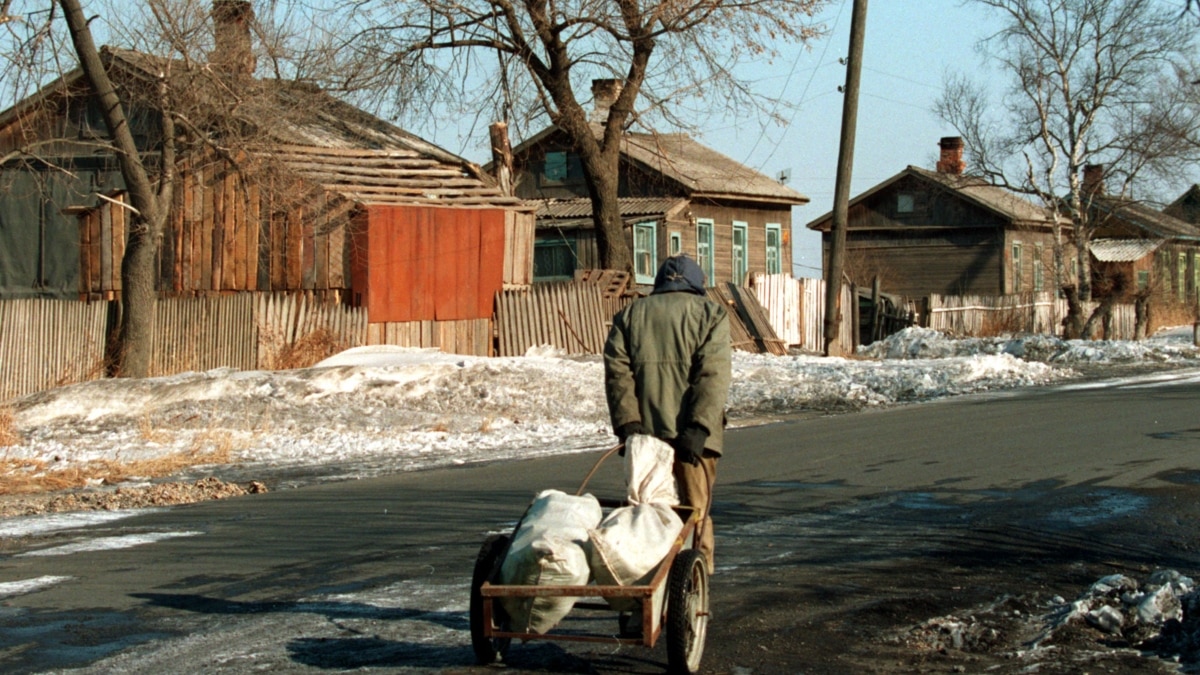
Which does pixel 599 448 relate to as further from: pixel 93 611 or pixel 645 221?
pixel 645 221

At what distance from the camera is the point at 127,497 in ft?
39.2

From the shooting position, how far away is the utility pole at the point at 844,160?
2709 centimetres

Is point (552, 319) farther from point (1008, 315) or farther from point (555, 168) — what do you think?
point (1008, 315)

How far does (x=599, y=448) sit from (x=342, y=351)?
7946mm

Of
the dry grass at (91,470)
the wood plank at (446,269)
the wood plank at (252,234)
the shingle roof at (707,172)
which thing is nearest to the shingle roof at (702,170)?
the shingle roof at (707,172)

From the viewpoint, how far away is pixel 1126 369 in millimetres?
28719

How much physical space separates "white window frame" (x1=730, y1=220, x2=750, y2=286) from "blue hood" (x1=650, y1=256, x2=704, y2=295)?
3641cm

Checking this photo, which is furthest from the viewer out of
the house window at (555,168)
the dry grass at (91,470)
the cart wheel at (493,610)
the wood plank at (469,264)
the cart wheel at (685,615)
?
the house window at (555,168)

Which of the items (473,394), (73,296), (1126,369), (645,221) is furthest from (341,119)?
(1126,369)

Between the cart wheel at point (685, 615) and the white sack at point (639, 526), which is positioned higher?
the white sack at point (639, 526)

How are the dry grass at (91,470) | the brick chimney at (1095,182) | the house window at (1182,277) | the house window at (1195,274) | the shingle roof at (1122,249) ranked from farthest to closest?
the house window at (1195,274) < the house window at (1182,277) < the shingle roof at (1122,249) < the brick chimney at (1095,182) < the dry grass at (91,470)

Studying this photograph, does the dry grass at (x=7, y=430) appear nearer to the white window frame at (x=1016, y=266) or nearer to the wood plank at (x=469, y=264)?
the wood plank at (x=469, y=264)

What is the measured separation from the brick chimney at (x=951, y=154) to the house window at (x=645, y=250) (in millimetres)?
17834

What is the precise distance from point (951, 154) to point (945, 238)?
365 centimetres
